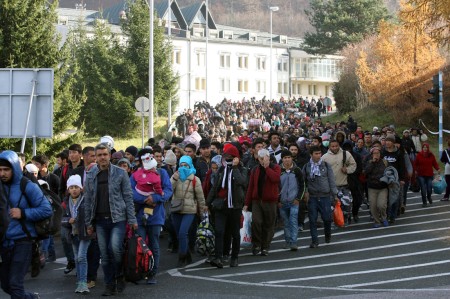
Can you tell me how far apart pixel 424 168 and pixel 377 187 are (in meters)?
4.39

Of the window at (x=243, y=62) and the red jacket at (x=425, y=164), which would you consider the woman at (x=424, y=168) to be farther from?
the window at (x=243, y=62)

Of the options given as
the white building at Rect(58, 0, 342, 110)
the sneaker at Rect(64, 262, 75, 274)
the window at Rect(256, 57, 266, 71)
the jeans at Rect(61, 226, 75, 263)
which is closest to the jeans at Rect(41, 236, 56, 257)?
the jeans at Rect(61, 226, 75, 263)

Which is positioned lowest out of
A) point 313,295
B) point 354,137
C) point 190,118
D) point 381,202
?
point 313,295

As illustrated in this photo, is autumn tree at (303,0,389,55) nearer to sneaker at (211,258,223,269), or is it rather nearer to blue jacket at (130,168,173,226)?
sneaker at (211,258,223,269)

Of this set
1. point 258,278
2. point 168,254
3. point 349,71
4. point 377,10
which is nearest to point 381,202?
point 168,254

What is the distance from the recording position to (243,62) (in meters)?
114

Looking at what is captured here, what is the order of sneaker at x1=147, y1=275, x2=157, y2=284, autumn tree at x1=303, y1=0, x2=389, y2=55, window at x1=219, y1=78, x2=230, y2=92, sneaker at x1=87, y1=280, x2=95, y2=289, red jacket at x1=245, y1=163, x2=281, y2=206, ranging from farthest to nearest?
window at x1=219, y1=78, x2=230, y2=92, autumn tree at x1=303, y1=0, x2=389, y2=55, red jacket at x1=245, y1=163, x2=281, y2=206, sneaker at x1=147, y1=275, x2=157, y2=284, sneaker at x1=87, y1=280, x2=95, y2=289

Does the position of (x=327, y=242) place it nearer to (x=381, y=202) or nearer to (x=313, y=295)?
(x=381, y=202)

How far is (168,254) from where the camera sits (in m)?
16.3

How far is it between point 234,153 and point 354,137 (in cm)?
1151

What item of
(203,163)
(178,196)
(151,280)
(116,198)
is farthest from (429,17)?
(116,198)

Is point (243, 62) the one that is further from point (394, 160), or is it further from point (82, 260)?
point (82, 260)

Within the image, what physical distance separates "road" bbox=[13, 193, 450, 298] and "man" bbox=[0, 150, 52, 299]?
9.44ft

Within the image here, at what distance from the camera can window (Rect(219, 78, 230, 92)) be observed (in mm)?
110250
